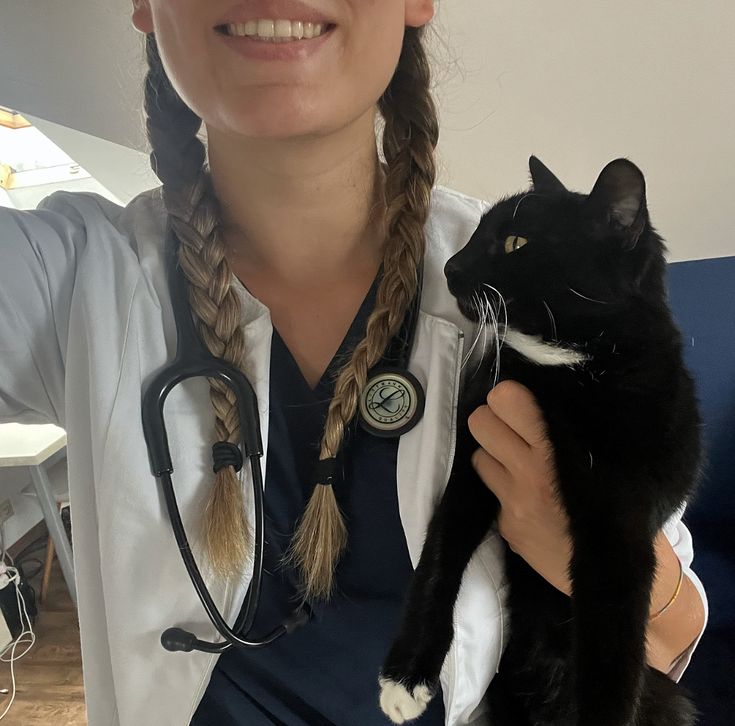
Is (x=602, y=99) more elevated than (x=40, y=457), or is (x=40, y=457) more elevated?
(x=602, y=99)

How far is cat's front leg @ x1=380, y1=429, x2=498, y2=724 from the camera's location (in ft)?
1.98

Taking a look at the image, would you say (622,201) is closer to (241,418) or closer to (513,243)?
(513,243)

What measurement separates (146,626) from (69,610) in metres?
1.56

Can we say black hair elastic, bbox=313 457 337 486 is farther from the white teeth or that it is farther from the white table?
the white table

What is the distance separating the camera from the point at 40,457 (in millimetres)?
1607

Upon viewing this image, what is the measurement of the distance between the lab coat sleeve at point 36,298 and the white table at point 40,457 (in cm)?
104

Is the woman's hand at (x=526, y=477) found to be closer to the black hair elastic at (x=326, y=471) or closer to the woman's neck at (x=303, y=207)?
the black hair elastic at (x=326, y=471)

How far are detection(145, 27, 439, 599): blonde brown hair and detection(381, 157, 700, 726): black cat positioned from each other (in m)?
0.09

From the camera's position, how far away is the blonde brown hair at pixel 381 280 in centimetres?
63

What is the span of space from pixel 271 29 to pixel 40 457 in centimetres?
142

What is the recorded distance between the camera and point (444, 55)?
1.03 m

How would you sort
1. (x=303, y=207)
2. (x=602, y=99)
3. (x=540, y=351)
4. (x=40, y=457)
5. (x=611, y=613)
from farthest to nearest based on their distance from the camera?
1. (x=40, y=457)
2. (x=602, y=99)
3. (x=303, y=207)
4. (x=540, y=351)
5. (x=611, y=613)

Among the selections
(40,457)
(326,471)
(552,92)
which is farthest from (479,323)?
(40,457)

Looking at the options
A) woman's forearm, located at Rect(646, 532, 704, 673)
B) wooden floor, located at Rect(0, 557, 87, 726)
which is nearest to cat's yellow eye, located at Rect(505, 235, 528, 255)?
woman's forearm, located at Rect(646, 532, 704, 673)
